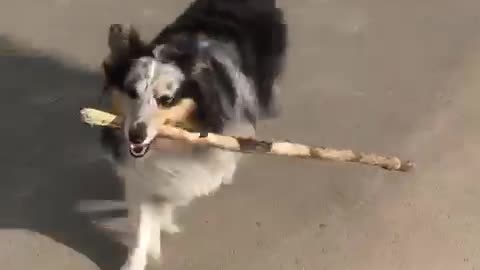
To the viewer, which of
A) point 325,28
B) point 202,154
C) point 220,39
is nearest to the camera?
point 202,154

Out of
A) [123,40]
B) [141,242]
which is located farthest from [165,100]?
[141,242]

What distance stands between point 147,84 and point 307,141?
804 millimetres

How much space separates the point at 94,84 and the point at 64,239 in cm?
55

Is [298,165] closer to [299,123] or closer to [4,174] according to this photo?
[299,123]

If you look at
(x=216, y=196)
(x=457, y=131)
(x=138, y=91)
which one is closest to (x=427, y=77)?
(x=457, y=131)

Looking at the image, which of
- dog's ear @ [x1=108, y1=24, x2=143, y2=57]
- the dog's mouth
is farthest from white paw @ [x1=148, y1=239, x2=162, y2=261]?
dog's ear @ [x1=108, y1=24, x2=143, y2=57]

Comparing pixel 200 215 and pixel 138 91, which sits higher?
pixel 138 91

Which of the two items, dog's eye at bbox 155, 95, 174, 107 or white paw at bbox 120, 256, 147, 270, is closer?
dog's eye at bbox 155, 95, 174, 107

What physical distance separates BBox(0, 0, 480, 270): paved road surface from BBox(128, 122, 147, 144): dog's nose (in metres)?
0.50

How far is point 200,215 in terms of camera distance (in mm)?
2016

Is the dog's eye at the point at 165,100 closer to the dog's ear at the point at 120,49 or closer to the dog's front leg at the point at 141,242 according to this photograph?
the dog's ear at the point at 120,49

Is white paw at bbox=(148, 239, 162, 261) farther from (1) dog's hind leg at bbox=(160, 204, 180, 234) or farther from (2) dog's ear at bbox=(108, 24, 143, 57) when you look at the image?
(2) dog's ear at bbox=(108, 24, 143, 57)

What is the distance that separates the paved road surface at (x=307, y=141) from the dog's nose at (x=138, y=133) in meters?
0.50

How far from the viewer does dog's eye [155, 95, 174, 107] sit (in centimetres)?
152
